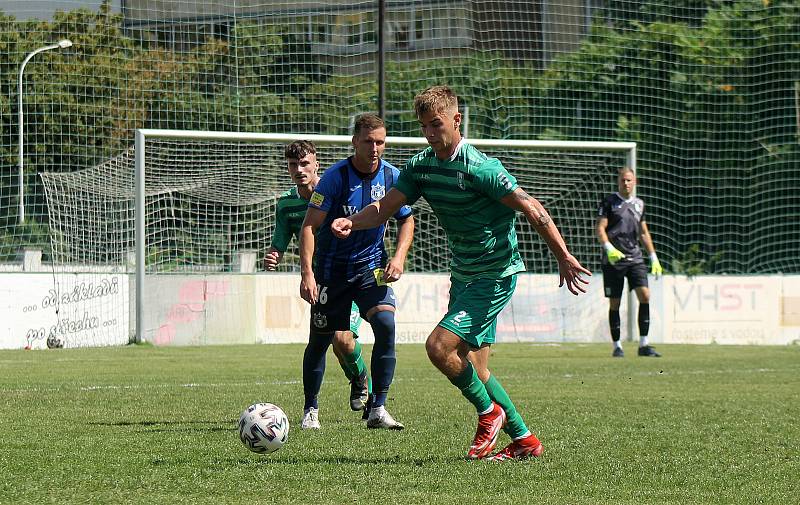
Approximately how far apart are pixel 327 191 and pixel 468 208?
5.49 feet

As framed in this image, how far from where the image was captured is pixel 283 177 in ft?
60.7

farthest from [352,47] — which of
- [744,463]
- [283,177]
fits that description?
[744,463]

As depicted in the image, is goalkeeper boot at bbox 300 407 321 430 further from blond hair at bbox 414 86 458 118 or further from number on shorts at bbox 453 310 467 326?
blond hair at bbox 414 86 458 118

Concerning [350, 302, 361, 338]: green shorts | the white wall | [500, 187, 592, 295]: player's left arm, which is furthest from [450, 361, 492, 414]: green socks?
the white wall

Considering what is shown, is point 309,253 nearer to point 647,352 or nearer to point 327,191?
point 327,191

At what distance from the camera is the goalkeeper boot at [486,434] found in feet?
19.7

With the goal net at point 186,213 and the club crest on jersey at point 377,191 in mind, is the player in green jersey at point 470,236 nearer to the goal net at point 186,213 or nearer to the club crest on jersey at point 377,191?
the club crest on jersey at point 377,191

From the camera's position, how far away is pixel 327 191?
7633 mm

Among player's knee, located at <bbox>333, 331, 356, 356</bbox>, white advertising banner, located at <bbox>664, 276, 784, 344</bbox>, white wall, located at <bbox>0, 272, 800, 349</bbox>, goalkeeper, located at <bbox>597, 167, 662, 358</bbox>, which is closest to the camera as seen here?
player's knee, located at <bbox>333, 331, 356, 356</bbox>

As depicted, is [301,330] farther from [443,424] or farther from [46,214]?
[443,424]

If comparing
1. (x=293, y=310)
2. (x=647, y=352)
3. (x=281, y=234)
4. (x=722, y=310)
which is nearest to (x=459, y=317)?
(x=281, y=234)

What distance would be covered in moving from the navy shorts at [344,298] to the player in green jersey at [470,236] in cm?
148

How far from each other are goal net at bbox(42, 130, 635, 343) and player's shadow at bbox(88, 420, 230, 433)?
9.40 metres

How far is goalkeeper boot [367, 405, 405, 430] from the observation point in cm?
740
